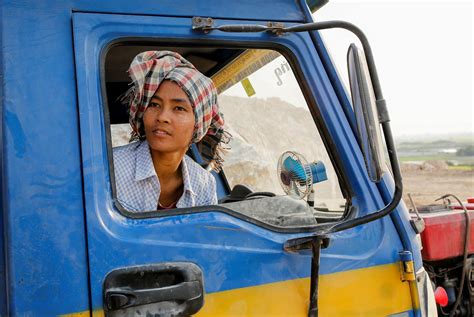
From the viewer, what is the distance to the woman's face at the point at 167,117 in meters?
1.81

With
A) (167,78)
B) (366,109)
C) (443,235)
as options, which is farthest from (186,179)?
(443,235)

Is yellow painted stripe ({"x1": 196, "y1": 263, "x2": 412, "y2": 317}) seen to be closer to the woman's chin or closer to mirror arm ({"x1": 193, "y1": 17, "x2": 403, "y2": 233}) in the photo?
mirror arm ({"x1": 193, "y1": 17, "x2": 403, "y2": 233})

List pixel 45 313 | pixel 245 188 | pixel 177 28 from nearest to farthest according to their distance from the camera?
pixel 45 313
pixel 177 28
pixel 245 188

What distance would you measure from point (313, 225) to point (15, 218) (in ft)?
2.87

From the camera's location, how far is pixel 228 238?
1.50 m

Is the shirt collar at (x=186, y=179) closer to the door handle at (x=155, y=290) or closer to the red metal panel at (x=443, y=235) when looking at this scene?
the door handle at (x=155, y=290)

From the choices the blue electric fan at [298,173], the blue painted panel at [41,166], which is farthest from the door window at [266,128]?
the blue painted panel at [41,166]

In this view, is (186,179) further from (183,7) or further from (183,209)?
(183,7)

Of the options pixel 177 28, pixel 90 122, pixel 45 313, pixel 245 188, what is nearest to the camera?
pixel 45 313

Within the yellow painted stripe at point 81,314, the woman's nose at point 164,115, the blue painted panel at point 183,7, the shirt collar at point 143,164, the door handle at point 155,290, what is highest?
the blue painted panel at point 183,7

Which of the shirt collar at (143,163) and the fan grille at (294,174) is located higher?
the shirt collar at (143,163)

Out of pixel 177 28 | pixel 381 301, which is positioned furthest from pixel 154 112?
pixel 381 301

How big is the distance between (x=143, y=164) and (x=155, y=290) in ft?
1.71

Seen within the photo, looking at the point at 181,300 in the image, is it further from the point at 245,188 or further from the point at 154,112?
the point at 245,188
